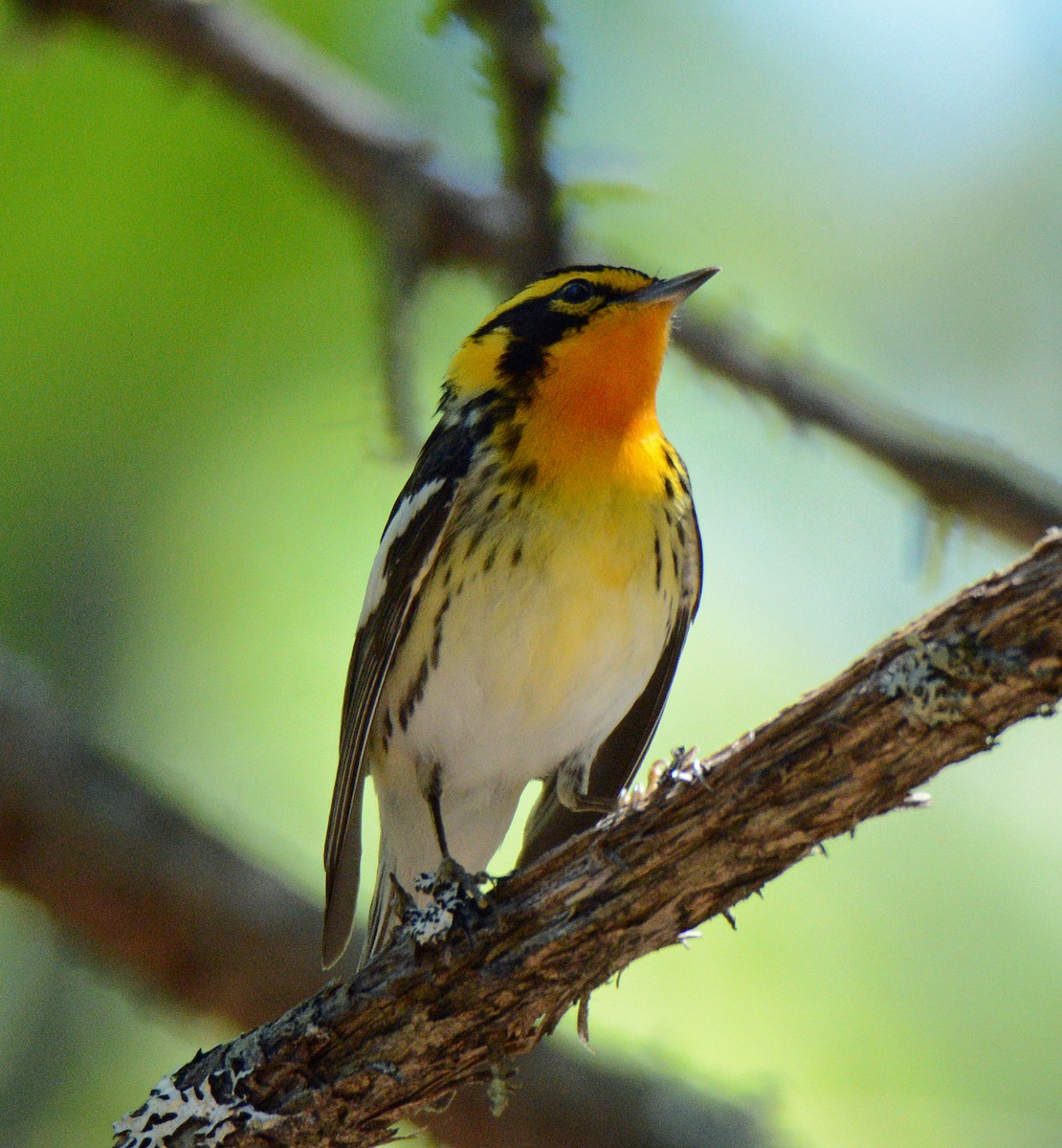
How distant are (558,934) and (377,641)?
4.91ft

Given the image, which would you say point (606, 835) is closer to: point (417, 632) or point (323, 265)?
point (417, 632)

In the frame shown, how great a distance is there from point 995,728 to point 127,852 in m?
3.45

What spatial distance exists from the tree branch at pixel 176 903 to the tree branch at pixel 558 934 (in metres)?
1.91

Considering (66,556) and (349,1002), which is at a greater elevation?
(66,556)

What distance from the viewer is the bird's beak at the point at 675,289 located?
4.42 meters

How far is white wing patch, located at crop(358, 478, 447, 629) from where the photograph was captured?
4281 mm

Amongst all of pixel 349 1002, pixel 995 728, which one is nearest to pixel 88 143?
pixel 349 1002

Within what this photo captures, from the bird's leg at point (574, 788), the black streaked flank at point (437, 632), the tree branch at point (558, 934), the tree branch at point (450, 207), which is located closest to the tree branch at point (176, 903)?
the bird's leg at point (574, 788)

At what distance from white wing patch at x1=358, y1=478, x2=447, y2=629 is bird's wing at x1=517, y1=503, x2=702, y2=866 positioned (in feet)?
2.70

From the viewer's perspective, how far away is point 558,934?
307 centimetres

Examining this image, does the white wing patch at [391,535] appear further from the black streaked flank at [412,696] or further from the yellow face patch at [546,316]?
the yellow face patch at [546,316]

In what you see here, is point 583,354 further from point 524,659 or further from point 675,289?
point 524,659

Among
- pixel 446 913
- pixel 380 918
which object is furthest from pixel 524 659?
pixel 446 913

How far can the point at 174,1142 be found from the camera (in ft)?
9.95
